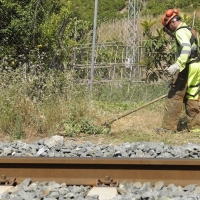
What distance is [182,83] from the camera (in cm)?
872

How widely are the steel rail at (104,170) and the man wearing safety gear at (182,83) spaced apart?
2938mm

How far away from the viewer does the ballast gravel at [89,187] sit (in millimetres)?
4898

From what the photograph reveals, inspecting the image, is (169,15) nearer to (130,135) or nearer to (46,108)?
(130,135)

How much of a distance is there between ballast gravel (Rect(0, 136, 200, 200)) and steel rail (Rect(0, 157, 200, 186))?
0.17 meters

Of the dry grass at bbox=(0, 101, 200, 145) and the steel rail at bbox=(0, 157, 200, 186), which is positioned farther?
the dry grass at bbox=(0, 101, 200, 145)

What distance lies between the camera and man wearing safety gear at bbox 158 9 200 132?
8336 millimetres

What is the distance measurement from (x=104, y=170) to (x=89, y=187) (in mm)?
275

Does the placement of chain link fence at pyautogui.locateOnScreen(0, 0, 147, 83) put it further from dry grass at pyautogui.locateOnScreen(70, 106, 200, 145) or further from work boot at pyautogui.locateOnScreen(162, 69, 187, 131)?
work boot at pyautogui.locateOnScreen(162, 69, 187, 131)

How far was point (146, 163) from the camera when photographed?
5.59 m

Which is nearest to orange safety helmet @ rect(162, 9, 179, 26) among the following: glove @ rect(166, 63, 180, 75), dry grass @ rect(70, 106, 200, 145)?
glove @ rect(166, 63, 180, 75)

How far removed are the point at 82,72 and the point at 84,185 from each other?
815cm

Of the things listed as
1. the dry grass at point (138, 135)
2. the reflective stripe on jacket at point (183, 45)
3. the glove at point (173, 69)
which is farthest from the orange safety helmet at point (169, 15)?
the dry grass at point (138, 135)

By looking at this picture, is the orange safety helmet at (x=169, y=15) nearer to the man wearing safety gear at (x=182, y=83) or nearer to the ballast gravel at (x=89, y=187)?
the man wearing safety gear at (x=182, y=83)

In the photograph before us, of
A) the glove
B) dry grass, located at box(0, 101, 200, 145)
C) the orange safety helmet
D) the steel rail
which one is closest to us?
the steel rail
